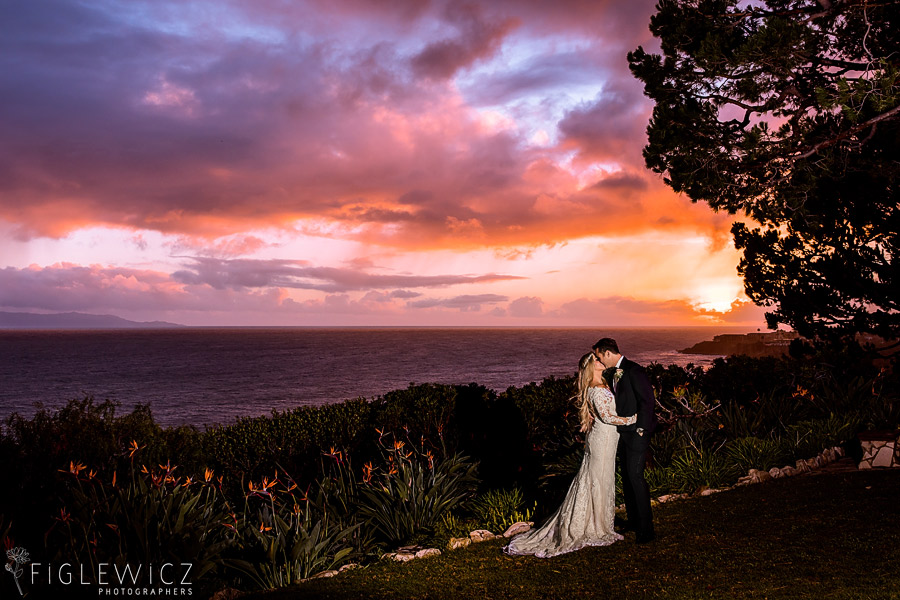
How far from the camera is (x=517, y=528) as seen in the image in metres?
7.41

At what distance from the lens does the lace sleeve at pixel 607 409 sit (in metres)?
6.07

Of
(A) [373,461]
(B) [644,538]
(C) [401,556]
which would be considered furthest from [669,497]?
(A) [373,461]

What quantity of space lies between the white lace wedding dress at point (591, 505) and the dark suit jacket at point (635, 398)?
76 millimetres

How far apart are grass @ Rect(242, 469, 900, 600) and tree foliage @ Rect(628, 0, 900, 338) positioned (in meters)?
5.83

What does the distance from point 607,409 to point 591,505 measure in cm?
110

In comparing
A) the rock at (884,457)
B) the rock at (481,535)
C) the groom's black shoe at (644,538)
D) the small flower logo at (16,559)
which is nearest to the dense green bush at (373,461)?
the rock at (481,535)

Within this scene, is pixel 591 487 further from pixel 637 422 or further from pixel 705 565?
pixel 705 565

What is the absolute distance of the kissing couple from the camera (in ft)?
20.0

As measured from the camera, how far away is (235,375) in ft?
259

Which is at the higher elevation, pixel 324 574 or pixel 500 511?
pixel 500 511

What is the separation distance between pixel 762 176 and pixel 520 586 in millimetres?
9055

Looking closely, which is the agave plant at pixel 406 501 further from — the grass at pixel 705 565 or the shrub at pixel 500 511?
the grass at pixel 705 565

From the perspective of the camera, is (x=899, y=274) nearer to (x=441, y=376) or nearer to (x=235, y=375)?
(x=441, y=376)

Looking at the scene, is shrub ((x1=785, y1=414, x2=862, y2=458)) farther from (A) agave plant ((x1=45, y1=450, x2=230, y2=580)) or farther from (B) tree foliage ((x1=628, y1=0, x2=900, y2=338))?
(A) agave plant ((x1=45, y1=450, x2=230, y2=580))
